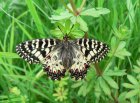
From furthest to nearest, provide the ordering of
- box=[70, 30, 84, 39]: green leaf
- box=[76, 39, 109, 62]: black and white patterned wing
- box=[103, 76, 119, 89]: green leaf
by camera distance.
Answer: box=[103, 76, 119, 89]: green leaf < box=[70, 30, 84, 39]: green leaf < box=[76, 39, 109, 62]: black and white patterned wing

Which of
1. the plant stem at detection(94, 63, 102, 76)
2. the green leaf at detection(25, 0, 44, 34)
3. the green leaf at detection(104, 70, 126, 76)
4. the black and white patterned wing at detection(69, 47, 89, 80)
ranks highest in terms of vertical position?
the green leaf at detection(25, 0, 44, 34)

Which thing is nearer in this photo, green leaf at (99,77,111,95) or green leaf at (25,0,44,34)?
green leaf at (99,77,111,95)

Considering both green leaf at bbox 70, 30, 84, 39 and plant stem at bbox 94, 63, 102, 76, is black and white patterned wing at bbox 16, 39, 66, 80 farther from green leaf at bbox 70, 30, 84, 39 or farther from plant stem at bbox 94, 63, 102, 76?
plant stem at bbox 94, 63, 102, 76

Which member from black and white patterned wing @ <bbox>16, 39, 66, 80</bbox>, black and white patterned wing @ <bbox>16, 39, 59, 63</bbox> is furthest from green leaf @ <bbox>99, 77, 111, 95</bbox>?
black and white patterned wing @ <bbox>16, 39, 59, 63</bbox>

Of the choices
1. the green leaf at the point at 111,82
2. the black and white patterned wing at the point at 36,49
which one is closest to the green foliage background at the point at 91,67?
the green leaf at the point at 111,82

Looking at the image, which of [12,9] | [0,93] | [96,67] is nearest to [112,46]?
[96,67]

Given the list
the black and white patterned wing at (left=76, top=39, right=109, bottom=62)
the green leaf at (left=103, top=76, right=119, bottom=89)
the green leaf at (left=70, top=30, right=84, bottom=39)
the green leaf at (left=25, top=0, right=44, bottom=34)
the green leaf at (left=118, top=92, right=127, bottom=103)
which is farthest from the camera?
the green leaf at (left=25, top=0, right=44, bottom=34)

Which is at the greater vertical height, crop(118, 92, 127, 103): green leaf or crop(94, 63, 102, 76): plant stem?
crop(94, 63, 102, 76): plant stem
